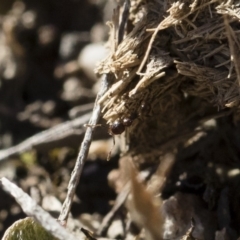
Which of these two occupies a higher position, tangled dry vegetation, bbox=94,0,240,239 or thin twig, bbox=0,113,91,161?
tangled dry vegetation, bbox=94,0,240,239

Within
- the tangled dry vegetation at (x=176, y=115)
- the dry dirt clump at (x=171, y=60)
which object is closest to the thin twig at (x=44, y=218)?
the tangled dry vegetation at (x=176, y=115)

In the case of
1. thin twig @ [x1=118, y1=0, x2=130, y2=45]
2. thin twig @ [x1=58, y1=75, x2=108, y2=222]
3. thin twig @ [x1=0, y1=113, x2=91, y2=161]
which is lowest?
thin twig @ [x1=0, y1=113, x2=91, y2=161]

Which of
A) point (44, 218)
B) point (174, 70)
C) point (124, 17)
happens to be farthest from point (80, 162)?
point (124, 17)

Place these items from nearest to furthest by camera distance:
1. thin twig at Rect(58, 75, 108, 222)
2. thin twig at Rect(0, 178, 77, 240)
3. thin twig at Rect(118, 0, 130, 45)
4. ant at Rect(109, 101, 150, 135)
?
thin twig at Rect(0, 178, 77, 240)
thin twig at Rect(58, 75, 108, 222)
ant at Rect(109, 101, 150, 135)
thin twig at Rect(118, 0, 130, 45)

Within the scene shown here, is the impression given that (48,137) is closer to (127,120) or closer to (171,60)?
(127,120)

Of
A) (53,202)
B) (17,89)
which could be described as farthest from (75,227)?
(17,89)

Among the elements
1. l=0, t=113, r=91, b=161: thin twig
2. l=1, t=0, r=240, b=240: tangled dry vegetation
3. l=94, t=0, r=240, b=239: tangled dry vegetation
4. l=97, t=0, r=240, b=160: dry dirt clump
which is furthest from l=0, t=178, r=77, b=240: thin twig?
l=0, t=113, r=91, b=161: thin twig

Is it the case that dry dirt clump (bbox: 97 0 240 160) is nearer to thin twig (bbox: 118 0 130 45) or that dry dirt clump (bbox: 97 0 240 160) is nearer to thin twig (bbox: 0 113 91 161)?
thin twig (bbox: 118 0 130 45)

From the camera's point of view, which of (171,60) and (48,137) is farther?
(48,137)

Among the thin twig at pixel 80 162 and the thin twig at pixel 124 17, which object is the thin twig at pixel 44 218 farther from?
the thin twig at pixel 124 17

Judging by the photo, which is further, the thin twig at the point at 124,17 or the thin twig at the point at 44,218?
the thin twig at the point at 124,17
